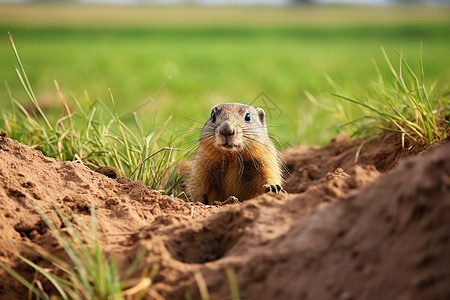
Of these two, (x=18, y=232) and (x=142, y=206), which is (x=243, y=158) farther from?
(x=18, y=232)

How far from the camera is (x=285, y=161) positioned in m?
5.63

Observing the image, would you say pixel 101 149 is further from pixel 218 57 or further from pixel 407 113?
pixel 218 57

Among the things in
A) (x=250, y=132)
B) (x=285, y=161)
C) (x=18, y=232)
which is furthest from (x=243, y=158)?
(x=18, y=232)

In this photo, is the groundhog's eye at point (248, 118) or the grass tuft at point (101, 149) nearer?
the grass tuft at point (101, 149)

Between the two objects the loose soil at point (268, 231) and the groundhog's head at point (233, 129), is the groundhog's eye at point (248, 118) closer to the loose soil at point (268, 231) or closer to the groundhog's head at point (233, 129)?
the groundhog's head at point (233, 129)

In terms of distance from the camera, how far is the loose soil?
6.61ft

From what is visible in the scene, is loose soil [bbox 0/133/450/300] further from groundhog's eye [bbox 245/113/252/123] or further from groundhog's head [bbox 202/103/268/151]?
groundhog's eye [bbox 245/113/252/123]

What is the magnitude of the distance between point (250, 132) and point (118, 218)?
1768mm

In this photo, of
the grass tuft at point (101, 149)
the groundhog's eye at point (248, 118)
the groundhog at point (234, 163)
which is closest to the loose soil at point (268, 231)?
the grass tuft at point (101, 149)

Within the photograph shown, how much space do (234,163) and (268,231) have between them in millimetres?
2021

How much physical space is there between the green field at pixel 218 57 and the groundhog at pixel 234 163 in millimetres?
276

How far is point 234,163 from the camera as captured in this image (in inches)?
182

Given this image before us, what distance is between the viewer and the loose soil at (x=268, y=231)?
2014 mm

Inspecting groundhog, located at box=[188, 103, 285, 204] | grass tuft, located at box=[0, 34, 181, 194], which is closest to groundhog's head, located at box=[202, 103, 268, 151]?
groundhog, located at box=[188, 103, 285, 204]
